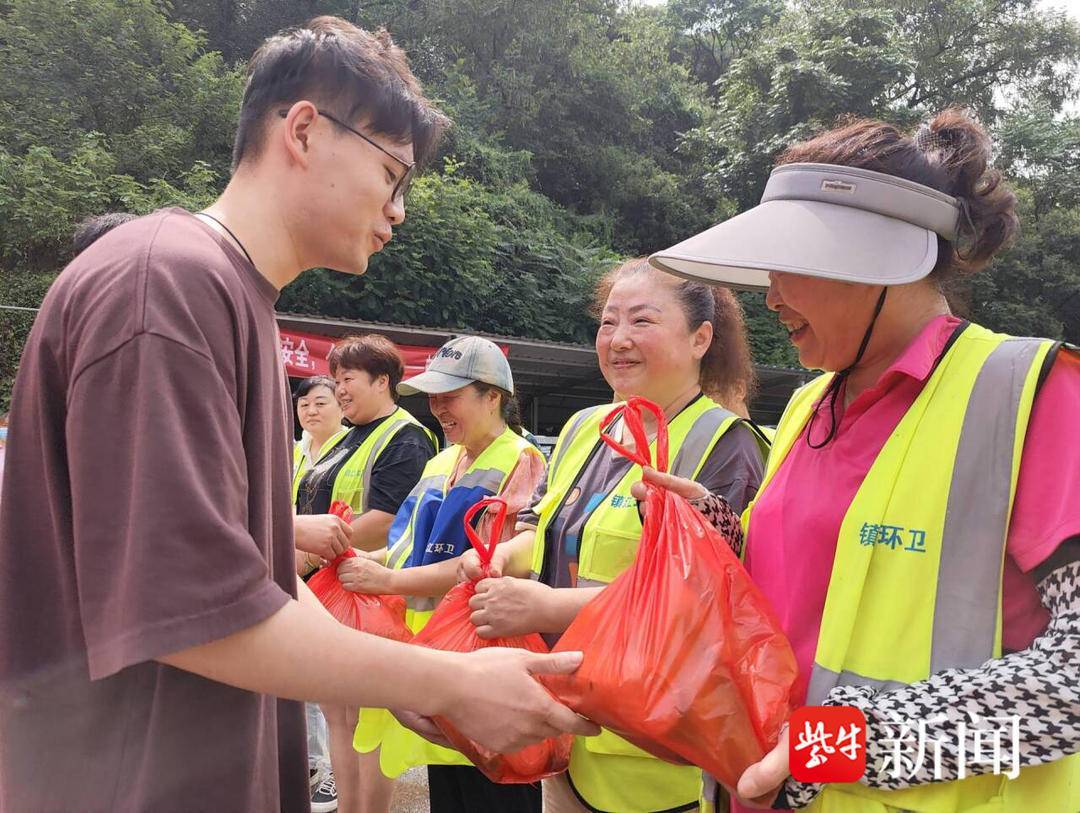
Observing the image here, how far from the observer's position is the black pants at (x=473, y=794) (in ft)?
8.86

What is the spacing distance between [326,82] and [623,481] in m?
1.23

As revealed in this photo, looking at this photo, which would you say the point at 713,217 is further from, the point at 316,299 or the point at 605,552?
the point at 605,552

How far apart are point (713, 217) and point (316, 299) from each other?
11.3m

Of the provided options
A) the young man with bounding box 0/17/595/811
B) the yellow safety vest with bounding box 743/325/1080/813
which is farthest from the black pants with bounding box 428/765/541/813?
the yellow safety vest with bounding box 743/325/1080/813

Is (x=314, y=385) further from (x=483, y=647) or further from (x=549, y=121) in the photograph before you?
(x=549, y=121)

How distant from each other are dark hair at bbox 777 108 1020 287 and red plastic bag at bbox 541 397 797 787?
27.2 inches

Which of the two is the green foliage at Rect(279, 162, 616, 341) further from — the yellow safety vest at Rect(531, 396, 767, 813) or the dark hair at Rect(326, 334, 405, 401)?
the yellow safety vest at Rect(531, 396, 767, 813)

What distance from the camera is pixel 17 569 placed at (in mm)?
1191

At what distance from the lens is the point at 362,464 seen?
396cm

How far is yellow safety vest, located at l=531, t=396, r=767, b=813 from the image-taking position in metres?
2.04

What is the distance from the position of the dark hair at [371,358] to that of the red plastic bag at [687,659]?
2.78 metres

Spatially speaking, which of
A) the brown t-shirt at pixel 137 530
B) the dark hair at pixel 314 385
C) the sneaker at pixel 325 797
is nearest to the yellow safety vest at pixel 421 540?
the sneaker at pixel 325 797

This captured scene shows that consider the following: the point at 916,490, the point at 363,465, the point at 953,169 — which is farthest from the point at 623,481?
the point at 363,465

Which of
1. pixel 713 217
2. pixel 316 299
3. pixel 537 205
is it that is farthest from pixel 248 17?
pixel 713 217
